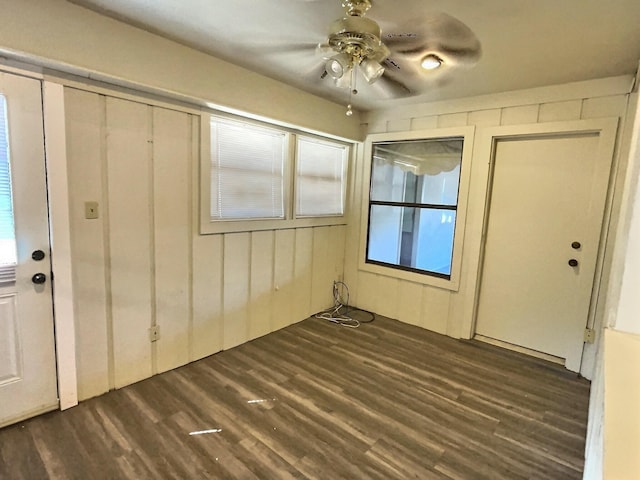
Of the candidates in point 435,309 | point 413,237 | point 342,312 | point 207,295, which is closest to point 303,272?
point 342,312

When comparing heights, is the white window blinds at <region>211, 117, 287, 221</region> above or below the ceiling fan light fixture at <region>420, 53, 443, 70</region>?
below

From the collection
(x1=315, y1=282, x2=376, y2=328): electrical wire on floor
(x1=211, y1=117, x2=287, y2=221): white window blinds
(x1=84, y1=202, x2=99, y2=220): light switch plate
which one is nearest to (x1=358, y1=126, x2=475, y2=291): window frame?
(x1=315, y1=282, x2=376, y2=328): electrical wire on floor

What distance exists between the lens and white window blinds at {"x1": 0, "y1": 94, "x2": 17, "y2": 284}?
182 centimetres

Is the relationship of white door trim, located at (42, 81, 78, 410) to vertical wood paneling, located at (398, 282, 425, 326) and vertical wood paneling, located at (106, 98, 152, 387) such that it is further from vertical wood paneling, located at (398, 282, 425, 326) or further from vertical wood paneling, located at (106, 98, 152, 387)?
vertical wood paneling, located at (398, 282, 425, 326)

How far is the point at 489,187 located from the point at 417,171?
2.58ft

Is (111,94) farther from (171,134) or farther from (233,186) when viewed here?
(233,186)

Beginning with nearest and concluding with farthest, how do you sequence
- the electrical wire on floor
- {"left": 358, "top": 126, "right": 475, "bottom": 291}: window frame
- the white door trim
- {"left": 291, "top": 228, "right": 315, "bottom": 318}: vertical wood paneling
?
1. the white door trim
2. {"left": 358, "top": 126, "right": 475, "bottom": 291}: window frame
3. {"left": 291, "top": 228, "right": 315, "bottom": 318}: vertical wood paneling
4. the electrical wire on floor

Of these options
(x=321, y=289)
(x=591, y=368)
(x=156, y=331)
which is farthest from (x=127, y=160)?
(x=591, y=368)

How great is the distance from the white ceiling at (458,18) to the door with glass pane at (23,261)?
2.34 ft

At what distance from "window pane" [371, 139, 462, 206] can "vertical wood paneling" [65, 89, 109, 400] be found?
284 centimetres

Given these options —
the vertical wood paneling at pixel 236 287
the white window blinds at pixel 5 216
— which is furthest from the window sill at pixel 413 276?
the white window blinds at pixel 5 216

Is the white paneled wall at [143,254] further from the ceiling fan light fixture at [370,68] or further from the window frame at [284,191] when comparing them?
the ceiling fan light fixture at [370,68]

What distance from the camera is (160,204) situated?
98.0 inches

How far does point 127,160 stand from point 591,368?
388 centimetres
